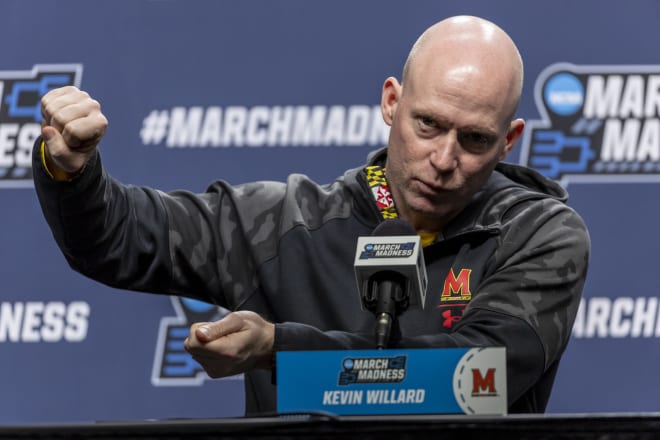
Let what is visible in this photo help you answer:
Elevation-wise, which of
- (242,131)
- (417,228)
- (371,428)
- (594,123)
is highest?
(594,123)

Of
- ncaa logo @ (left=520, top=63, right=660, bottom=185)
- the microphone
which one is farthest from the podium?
ncaa logo @ (left=520, top=63, right=660, bottom=185)

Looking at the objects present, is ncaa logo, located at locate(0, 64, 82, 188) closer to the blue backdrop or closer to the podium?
the blue backdrop

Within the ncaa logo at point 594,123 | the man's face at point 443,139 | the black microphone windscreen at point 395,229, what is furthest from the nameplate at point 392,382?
the ncaa logo at point 594,123

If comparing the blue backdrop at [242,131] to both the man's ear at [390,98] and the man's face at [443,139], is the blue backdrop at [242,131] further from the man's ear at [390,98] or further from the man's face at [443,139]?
the man's face at [443,139]

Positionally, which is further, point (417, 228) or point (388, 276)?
point (417, 228)

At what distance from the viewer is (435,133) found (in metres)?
2.02

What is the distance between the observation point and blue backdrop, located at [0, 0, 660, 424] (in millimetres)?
2969

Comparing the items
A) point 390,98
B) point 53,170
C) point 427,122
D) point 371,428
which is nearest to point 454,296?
point 427,122

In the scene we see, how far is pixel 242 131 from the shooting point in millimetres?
3057

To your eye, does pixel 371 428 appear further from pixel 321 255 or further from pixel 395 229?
pixel 321 255

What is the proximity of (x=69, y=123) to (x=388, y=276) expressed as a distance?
53cm

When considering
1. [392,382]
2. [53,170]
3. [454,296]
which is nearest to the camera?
[392,382]

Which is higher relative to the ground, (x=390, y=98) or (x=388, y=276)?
(x=390, y=98)

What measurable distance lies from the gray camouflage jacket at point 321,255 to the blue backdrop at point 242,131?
82 cm
